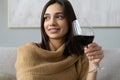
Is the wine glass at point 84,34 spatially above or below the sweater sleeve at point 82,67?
above

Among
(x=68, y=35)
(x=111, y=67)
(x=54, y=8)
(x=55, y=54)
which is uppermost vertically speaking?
(x=54, y=8)

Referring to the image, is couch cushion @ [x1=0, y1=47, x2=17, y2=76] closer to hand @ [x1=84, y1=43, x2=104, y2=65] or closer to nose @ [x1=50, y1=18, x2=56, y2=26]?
nose @ [x1=50, y1=18, x2=56, y2=26]

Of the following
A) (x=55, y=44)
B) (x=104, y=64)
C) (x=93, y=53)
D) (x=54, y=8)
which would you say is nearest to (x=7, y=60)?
(x=55, y=44)

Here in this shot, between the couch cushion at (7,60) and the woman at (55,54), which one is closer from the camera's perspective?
the woman at (55,54)

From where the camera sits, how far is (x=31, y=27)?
7.34ft

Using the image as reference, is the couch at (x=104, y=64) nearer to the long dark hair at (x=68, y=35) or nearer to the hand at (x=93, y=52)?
the long dark hair at (x=68, y=35)

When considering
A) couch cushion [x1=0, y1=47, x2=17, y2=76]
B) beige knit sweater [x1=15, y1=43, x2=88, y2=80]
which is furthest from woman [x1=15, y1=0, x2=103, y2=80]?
couch cushion [x1=0, y1=47, x2=17, y2=76]

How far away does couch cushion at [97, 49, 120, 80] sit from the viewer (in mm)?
1621

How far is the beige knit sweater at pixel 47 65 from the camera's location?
4.56 feet

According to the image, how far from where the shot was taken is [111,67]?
5.39 feet

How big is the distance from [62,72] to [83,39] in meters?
0.46

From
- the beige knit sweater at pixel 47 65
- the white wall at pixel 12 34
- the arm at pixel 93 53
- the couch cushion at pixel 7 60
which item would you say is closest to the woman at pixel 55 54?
the beige knit sweater at pixel 47 65

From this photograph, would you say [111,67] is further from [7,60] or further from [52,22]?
[7,60]

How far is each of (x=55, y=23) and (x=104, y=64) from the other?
0.47 m
